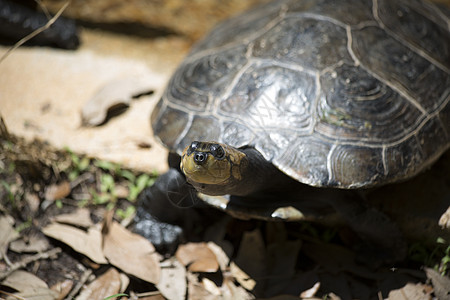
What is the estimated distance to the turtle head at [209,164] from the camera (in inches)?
75.6

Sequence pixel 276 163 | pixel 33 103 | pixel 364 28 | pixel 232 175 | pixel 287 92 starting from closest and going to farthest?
pixel 232 175 < pixel 276 163 < pixel 287 92 < pixel 364 28 < pixel 33 103

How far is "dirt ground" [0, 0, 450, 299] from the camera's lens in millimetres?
2590

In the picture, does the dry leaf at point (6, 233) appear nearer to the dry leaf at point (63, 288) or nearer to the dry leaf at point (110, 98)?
the dry leaf at point (63, 288)

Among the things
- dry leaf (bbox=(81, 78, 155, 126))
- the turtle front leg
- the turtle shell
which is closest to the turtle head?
the turtle shell

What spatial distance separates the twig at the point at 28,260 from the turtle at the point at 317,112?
0.69 meters

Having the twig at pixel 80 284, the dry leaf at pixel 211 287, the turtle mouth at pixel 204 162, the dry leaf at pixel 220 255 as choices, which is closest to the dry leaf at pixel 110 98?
the twig at pixel 80 284

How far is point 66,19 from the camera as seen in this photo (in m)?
4.02

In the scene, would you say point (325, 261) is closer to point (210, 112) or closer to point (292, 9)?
point (210, 112)

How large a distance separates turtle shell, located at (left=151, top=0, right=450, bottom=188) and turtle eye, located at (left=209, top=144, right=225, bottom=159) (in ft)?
1.27

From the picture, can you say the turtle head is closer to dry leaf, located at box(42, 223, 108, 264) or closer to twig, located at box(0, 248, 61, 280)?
dry leaf, located at box(42, 223, 108, 264)

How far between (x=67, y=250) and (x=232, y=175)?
4.22 feet

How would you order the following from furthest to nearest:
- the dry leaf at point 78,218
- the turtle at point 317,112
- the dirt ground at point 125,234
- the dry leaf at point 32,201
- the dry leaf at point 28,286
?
the dry leaf at point 32,201 → the dry leaf at point 78,218 → the dirt ground at point 125,234 → the dry leaf at point 28,286 → the turtle at point 317,112

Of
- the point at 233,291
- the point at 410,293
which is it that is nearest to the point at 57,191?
the point at 233,291

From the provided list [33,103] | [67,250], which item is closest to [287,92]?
[67,250]
